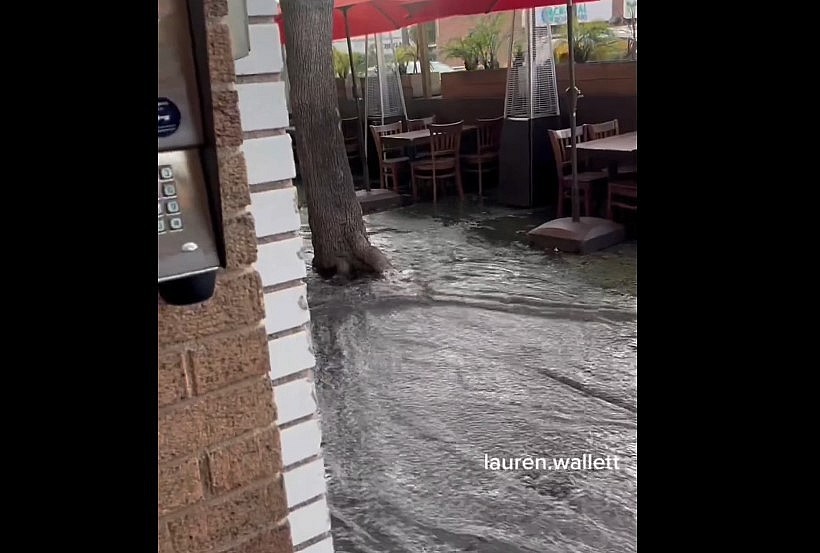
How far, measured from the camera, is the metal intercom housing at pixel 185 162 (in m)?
0.90

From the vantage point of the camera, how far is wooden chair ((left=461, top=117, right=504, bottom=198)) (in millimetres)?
8539

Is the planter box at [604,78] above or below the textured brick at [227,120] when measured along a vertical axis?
above

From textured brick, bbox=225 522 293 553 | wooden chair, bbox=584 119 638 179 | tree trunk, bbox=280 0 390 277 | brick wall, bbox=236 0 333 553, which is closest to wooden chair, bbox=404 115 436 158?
wooden chair, bbox=584 119 638 179

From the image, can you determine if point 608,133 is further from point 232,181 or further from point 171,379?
point 171,379

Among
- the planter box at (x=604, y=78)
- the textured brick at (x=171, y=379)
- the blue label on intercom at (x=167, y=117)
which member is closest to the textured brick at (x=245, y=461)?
the textured brick at (x=171, y=379)

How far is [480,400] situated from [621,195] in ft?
11.2

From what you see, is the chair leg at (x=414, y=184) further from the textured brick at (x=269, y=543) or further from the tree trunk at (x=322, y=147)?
the textured brick at (x=269, y=543)

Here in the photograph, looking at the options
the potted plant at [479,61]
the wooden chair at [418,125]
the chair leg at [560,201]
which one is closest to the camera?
the chair leg at [560,201]
